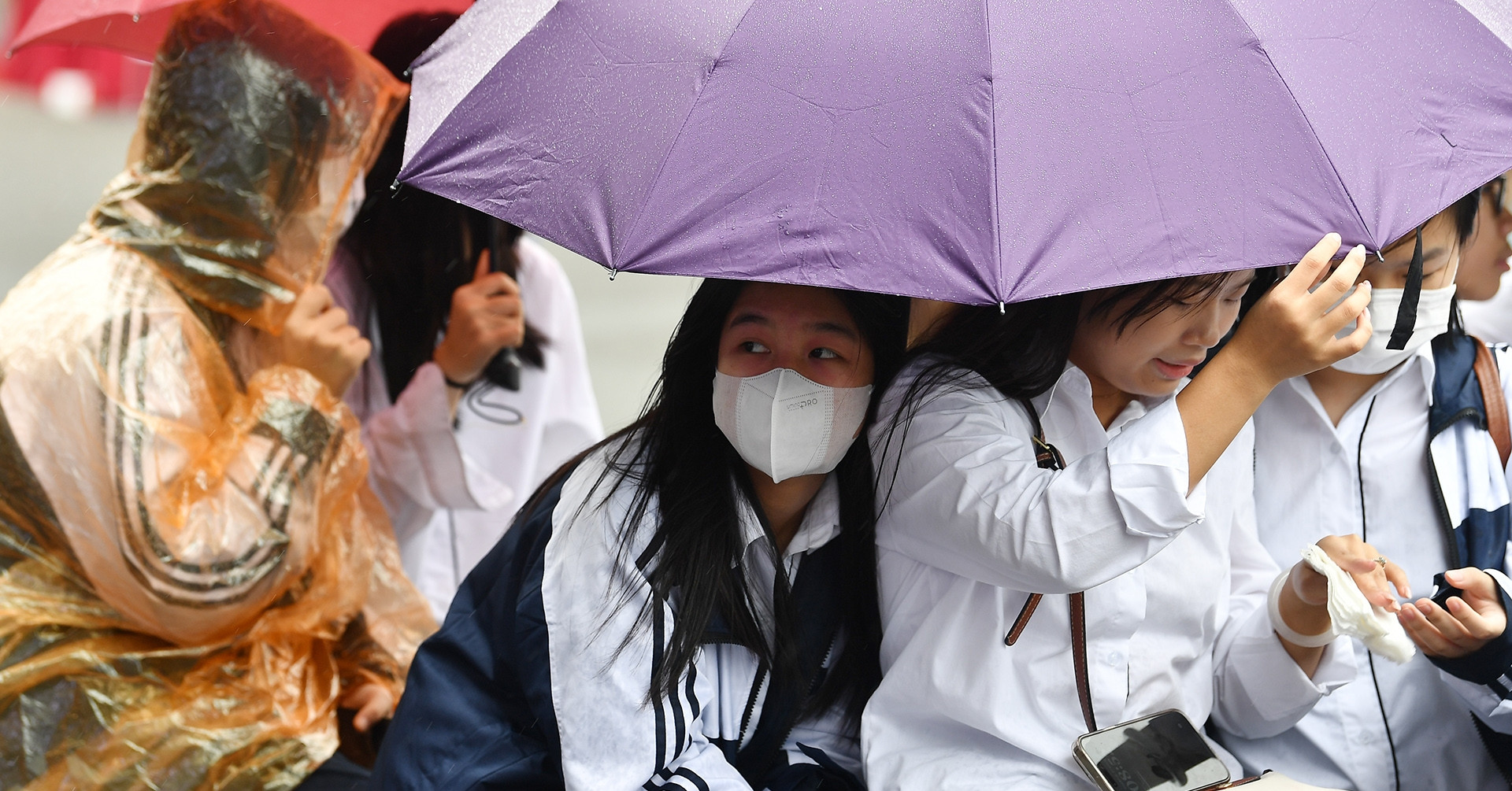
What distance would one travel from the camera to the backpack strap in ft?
6.92

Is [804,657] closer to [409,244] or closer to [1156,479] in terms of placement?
[1156,479]

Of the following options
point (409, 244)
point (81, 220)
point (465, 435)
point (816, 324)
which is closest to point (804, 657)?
point (816, 324)

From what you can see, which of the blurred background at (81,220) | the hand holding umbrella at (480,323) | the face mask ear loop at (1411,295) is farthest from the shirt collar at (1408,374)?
the blurred background at (81,220)

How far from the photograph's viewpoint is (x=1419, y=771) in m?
2.37

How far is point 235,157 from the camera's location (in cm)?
253

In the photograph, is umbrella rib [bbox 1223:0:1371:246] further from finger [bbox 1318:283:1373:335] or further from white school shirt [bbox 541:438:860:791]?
white school shirt [bbox 541:438:860:791]

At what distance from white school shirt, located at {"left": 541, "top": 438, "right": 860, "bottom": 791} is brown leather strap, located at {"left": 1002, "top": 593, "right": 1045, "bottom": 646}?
12.2 inches

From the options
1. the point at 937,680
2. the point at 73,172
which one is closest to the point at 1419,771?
the point at 937,680

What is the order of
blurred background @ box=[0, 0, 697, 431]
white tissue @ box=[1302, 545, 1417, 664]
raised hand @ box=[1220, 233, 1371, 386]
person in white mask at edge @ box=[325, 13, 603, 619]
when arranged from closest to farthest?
raised hand @ box=[1220, 233, 1371, 386] < white tissue @ box=[1302, 545, 1417, 664] < person in white mask at edge @ box=[325, 13, 603, 619] < blurred background @ box=[0, 0, 697, 431]

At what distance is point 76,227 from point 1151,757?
729cm

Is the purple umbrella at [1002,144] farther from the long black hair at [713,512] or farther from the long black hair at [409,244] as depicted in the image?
the long black hair at [409,244]

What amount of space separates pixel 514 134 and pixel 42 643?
4.02ft

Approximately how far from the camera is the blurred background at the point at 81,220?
7.34 meters

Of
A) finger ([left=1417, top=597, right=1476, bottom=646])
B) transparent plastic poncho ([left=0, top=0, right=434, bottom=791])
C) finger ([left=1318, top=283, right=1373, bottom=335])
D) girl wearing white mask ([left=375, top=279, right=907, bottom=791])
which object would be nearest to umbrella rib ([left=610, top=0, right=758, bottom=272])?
girl wearing white mask ([left=375, top=279, right=907, bottom=791])
